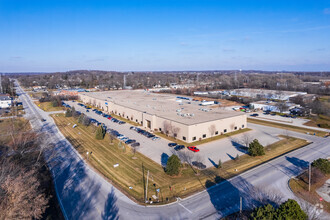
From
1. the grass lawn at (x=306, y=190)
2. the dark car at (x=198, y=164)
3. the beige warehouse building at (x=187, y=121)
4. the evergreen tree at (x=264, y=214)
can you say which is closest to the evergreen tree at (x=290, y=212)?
the evergreen tree at (x=264, y=214)

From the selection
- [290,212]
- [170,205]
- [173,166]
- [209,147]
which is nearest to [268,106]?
[209,147]

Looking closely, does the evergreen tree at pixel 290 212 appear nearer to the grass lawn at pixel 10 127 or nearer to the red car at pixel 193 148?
the red car at pixel 193 148

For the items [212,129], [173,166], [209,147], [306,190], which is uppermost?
[212,129]

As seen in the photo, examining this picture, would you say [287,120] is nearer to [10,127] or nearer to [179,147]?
[179,147]

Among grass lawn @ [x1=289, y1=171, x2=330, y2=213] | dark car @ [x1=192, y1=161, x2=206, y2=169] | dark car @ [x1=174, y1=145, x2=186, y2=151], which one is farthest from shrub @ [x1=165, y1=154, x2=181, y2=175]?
grass lawn @ [x1=289, y1=171, x2=330, y2=213]

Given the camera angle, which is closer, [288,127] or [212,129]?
[212,129]

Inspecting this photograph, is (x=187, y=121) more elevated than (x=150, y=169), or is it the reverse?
(x=187, y=121)

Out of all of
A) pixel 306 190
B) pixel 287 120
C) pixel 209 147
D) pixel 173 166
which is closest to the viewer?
pixel 306 190
